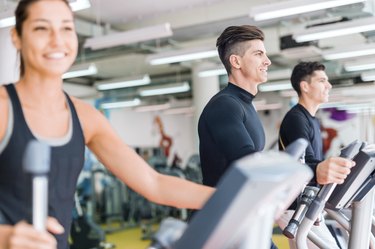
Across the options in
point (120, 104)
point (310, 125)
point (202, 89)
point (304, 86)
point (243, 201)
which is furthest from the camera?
point (120, 104)

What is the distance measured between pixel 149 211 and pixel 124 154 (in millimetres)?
9001

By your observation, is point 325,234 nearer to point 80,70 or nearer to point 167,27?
point 167,27

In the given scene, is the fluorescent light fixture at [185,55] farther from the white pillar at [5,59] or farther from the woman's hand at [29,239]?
the woman's hand at [29,239]

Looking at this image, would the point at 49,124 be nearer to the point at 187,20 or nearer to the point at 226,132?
the point at 226,132

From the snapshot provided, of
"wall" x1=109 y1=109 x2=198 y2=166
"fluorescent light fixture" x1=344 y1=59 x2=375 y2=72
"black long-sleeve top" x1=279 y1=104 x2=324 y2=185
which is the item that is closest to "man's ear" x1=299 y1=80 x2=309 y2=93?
"black long-sleeve top" x1=279 y1=104 x2=324 y2=185

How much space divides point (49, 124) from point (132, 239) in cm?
739

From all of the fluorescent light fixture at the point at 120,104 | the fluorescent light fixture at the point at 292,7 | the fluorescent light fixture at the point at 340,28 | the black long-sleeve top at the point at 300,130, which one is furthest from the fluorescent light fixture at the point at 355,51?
the fluorescent light fixture at the point at 120,104

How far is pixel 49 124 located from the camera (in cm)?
131

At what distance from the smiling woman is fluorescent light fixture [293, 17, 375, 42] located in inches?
192

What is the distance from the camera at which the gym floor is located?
675cm

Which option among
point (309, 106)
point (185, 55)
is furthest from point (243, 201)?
point (185, 55)

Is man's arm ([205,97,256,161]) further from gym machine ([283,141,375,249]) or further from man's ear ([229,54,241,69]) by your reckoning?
gym machine ([283,141,375,249])

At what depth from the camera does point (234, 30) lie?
7.88ft

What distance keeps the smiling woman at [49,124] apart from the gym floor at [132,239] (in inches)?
199
